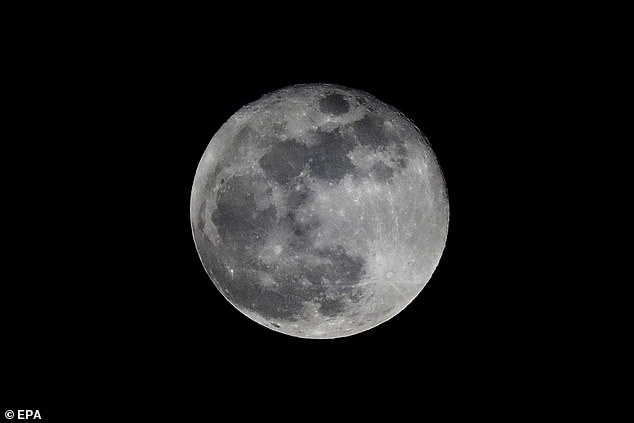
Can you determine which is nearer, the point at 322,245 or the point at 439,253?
the point at 322,245

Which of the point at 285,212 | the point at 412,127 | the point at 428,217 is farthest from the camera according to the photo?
the point at 412,127

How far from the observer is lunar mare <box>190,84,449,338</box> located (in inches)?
154

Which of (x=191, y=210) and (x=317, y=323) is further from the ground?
(x=191, y=210)

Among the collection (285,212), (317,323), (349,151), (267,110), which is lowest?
(317,323)

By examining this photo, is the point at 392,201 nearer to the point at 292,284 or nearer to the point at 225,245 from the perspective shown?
the point at 292,284

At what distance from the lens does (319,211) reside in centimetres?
388

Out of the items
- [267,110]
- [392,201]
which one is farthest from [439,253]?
[267,110]

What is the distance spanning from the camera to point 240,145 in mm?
4141

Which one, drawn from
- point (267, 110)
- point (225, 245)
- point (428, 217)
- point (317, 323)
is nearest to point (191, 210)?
point (225, 245)

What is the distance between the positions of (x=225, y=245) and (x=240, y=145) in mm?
663

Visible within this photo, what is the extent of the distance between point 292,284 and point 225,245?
1.69ft

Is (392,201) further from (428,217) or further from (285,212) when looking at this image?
(285,212)

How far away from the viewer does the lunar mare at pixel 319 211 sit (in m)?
3.91

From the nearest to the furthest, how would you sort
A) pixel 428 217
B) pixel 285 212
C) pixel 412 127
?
pixel 285 212 < pixel 428 217 < pixel 412 127
